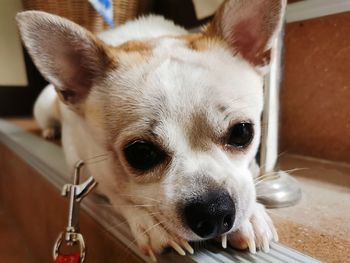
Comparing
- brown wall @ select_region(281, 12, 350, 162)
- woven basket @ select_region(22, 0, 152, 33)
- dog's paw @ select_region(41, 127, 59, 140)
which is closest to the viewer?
brown wall @ select_region(281, 12, 350, 162)

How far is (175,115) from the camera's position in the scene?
78cm

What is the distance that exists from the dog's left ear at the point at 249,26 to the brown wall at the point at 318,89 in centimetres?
35

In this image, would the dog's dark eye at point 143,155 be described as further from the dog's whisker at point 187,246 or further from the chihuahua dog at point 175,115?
the dog's whisker at point 187,246

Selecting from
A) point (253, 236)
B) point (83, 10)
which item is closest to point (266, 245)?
point (253, 236)

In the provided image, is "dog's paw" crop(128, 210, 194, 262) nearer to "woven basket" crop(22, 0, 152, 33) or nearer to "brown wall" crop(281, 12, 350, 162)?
"brown wall" crop(281, 12, 350, 162)

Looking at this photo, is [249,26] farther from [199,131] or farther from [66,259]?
[66,259]

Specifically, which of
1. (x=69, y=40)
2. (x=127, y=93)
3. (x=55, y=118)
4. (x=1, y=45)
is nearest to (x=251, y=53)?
(x=127, y=93)

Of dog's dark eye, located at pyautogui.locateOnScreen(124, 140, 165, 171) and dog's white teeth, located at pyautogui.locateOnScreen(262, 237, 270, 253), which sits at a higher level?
dog's dark eye, located at pyautogui.locateOnScreen(124, 140, 165, 171)

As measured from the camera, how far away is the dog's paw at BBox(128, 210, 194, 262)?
0.73 metres

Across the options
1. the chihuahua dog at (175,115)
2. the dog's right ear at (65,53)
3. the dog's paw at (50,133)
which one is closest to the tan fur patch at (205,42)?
the chihuahua dog at (175,115)

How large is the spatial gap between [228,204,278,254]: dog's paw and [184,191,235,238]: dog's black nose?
0.18 feet

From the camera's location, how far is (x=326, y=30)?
134 centimetres

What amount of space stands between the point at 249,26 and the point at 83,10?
1.19 m

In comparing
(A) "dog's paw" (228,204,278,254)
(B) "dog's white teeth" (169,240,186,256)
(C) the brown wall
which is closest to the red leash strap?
(B) "dog's white teeth" (169,240,186,256)
